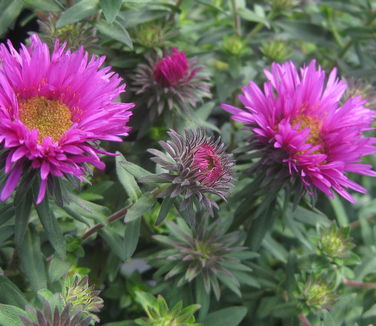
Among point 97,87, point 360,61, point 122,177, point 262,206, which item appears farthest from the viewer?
point 360,61

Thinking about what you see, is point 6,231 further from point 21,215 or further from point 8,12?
point 8,12

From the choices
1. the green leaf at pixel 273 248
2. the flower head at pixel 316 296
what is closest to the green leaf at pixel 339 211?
the green leaf at pixel 273 248

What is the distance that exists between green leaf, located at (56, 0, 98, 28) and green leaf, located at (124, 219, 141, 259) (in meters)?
0.40

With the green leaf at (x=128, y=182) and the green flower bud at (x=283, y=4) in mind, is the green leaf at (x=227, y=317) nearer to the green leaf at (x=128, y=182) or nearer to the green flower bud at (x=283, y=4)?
the green leaf at (x=128, y=182)

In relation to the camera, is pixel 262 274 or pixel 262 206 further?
pixel 262 274

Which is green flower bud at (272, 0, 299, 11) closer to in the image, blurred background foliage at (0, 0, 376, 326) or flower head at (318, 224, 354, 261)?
Answer: blurred background foliage at (0, 0, 376, 326)

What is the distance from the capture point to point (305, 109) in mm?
1137

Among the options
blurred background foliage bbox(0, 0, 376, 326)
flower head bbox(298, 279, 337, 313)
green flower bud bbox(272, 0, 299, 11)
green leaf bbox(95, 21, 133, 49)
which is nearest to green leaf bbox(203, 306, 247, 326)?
blurred background foliage bbox(0, 0, 376, 326)

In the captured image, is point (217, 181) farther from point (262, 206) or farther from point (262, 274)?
point (262, 274)

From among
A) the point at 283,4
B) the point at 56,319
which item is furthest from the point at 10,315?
the point at 283,4

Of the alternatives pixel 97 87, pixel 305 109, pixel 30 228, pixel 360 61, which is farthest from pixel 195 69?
pixel 360 61

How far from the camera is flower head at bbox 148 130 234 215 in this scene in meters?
0.92

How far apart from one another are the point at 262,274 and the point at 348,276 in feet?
0.64

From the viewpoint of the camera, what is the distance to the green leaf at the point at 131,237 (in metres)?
1.04
